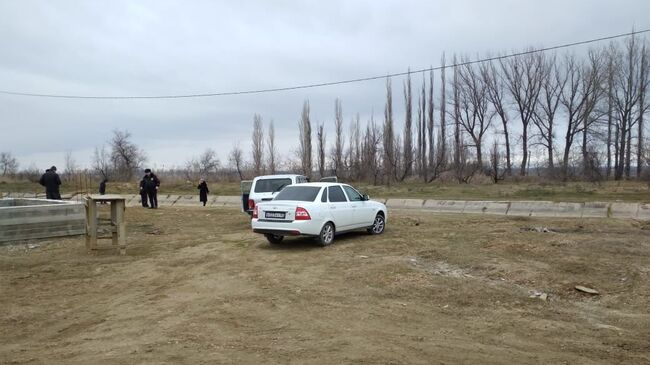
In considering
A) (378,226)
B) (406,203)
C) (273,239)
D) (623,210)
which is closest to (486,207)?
(406,203)

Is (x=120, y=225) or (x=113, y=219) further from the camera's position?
(x=113, y=219)

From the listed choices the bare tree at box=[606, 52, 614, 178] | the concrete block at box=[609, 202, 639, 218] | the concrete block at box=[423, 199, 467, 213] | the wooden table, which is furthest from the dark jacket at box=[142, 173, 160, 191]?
the bare tree at box=[606, 52, 614, 178]

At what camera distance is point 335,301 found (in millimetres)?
7895

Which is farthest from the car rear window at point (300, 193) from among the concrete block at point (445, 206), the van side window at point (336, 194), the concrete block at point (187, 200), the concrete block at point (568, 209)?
the concrete block at point (187, 200)

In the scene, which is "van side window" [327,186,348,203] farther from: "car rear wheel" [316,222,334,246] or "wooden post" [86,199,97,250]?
"wooden post" [86,199,97,250]

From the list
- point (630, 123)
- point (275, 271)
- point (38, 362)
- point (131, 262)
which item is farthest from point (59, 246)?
point (630, 123)

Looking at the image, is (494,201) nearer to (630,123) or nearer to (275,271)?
(275,271)

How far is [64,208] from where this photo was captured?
15000 mm

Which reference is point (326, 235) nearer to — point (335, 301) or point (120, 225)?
point (120, 225)

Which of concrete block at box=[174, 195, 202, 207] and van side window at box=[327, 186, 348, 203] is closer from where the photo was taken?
van side window at box=[327, 186, 348, 203]

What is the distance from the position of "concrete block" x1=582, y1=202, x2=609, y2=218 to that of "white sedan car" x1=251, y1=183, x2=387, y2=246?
13081mm

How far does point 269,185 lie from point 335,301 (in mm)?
10589

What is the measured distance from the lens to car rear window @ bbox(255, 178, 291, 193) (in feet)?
59.3

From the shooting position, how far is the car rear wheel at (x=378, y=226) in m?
15.1
